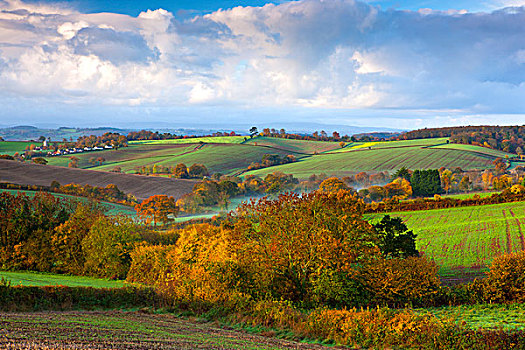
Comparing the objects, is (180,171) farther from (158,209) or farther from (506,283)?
(506,283)

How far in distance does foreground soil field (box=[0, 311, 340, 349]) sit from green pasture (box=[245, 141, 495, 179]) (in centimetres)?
10143

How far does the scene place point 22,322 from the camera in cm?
1592

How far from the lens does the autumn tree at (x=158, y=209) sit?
83438mm

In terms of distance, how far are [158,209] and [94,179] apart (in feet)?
94.4

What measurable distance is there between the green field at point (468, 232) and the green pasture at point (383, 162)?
182ft

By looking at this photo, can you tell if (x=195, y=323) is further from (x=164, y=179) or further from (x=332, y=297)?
(x=164, y=179)

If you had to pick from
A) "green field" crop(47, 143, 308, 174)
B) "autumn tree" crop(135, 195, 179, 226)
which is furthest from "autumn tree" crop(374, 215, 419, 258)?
"green field" crop(47, 143, 308, 174)

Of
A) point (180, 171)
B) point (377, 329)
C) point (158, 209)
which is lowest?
point (158, 209)

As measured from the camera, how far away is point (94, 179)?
347 feet

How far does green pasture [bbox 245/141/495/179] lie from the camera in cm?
12481

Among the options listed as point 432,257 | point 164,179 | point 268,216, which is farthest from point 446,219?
point 164,179

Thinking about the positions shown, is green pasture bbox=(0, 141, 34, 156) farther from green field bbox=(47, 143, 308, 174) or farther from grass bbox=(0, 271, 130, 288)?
grass bbox=(0, 271, 130, 288)

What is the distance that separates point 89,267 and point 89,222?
6475 millimetres

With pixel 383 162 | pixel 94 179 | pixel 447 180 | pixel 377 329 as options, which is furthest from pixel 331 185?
pixel 377 329
